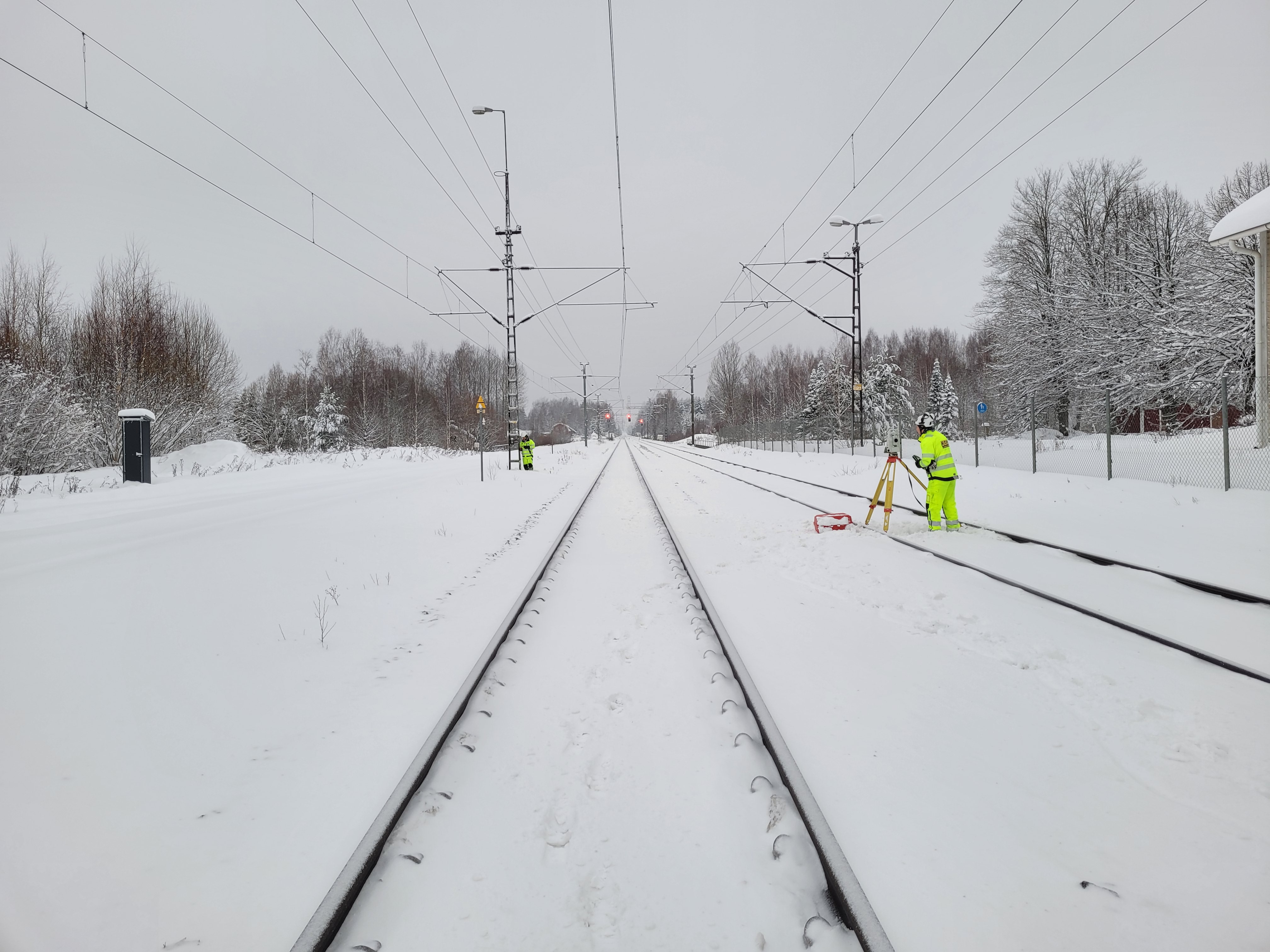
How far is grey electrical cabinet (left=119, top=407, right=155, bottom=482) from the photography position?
45.6 feet

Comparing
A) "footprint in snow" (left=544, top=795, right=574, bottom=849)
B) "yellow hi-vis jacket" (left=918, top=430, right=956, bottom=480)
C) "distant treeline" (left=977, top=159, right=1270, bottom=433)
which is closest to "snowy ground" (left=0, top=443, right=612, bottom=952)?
"footprint in snow" (left=544, top=795, right=574, bottom=849)

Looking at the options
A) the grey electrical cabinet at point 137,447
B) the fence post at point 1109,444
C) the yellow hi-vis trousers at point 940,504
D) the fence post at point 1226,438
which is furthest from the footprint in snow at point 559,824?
the grey electrical cabinet at point 137,447

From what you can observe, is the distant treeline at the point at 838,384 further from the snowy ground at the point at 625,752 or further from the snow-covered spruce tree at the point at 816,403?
the snowy ground at the point at 625,752

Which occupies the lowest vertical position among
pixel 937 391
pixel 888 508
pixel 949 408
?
pixel 888 508

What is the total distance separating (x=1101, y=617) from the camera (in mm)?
4836

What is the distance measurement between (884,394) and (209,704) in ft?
200

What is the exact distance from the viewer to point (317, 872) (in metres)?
2.15

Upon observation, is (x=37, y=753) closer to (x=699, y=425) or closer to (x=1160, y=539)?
(x=1160, y=539)

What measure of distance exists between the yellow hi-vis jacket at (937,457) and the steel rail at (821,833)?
5.85 m

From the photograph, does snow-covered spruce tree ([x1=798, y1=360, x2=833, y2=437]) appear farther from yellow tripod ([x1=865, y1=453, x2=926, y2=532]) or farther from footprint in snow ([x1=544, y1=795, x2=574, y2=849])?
footprint in snow ([x1=544, y1=795, x2=574, y2=849])

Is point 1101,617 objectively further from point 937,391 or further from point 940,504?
point 937,391

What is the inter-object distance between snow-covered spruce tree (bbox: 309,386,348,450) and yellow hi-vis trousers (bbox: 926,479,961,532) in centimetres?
4794

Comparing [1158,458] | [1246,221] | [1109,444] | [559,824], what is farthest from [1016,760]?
[1246,221]

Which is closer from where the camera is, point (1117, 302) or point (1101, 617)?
point (1101, 617)
